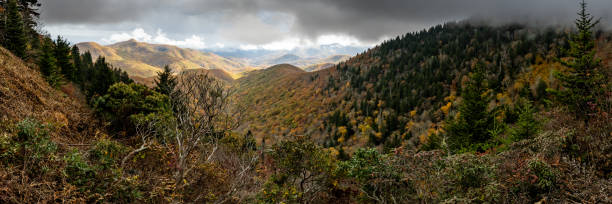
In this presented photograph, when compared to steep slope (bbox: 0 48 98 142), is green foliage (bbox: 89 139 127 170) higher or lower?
lower

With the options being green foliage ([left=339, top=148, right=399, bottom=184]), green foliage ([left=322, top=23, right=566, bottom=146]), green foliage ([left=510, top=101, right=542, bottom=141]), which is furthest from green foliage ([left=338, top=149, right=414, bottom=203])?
green foliage ([left=322, top=23, right=566, bottom=146])

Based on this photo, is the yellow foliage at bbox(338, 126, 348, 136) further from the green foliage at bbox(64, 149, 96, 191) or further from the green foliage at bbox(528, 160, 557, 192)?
the green foliage at bbox(64, 149, 96, 191)

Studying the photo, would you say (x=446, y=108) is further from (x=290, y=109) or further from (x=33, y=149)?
(x=33, y=149)

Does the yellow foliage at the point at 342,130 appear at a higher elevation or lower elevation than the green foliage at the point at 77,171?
lower

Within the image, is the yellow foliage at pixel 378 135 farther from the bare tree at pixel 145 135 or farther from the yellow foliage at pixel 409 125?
the bare tree at pixel 145 135

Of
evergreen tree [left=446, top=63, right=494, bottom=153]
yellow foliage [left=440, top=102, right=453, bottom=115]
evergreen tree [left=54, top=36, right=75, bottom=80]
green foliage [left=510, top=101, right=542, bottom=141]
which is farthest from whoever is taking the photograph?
yellow foliage [left=440, top=102, right=453, bottom=115]

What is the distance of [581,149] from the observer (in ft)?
36.0

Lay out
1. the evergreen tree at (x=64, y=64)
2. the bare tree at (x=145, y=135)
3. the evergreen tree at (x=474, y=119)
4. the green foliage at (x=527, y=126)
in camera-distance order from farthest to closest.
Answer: the evergreen tree at (x=64, y=64), the evergreen tree at (x=474, y=119), the green foliage at (x=527, y=126), the bare tree at (x=145, y=135)

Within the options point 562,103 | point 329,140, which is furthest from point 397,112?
point 562,103

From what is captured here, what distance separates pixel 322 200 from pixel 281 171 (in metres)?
3.49

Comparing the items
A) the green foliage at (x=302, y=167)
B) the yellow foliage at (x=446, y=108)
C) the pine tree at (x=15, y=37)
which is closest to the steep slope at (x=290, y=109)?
the yellow foliage at (x=446, y=108)

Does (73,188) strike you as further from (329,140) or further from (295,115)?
(295,115)

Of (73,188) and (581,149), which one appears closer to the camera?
(73,188)

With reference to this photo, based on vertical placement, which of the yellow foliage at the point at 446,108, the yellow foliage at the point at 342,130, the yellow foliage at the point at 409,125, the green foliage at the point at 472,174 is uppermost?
the green foliage at the point at 472,174
